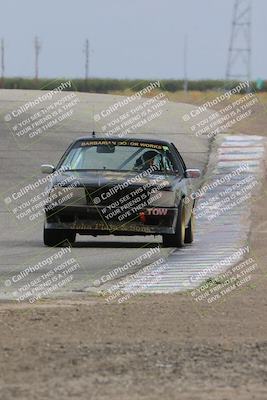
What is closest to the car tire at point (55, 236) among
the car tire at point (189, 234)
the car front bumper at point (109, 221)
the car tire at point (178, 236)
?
the car front bumper at point (109, 221)

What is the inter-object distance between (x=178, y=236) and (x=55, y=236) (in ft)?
5.42

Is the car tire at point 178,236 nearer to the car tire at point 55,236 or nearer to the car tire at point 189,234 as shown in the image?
the car tire at point 189,234

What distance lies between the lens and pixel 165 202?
1669 centimetres

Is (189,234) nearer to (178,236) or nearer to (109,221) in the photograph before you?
(178,236)

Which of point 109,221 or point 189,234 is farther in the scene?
point 189,234

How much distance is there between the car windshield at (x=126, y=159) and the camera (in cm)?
1739

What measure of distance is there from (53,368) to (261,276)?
6.08 meters

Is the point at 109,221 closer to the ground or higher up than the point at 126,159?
closer to the ground

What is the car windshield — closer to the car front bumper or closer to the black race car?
the black race car

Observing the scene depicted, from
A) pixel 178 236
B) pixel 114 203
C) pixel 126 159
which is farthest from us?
pixel 126 159

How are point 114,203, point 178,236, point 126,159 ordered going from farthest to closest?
point 126,159, point 178,236, point 114,203

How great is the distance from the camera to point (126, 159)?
17922 millimetres

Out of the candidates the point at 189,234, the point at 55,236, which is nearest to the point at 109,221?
the point at 55,236

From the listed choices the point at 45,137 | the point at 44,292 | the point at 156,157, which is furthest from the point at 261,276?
the point at 45,137
